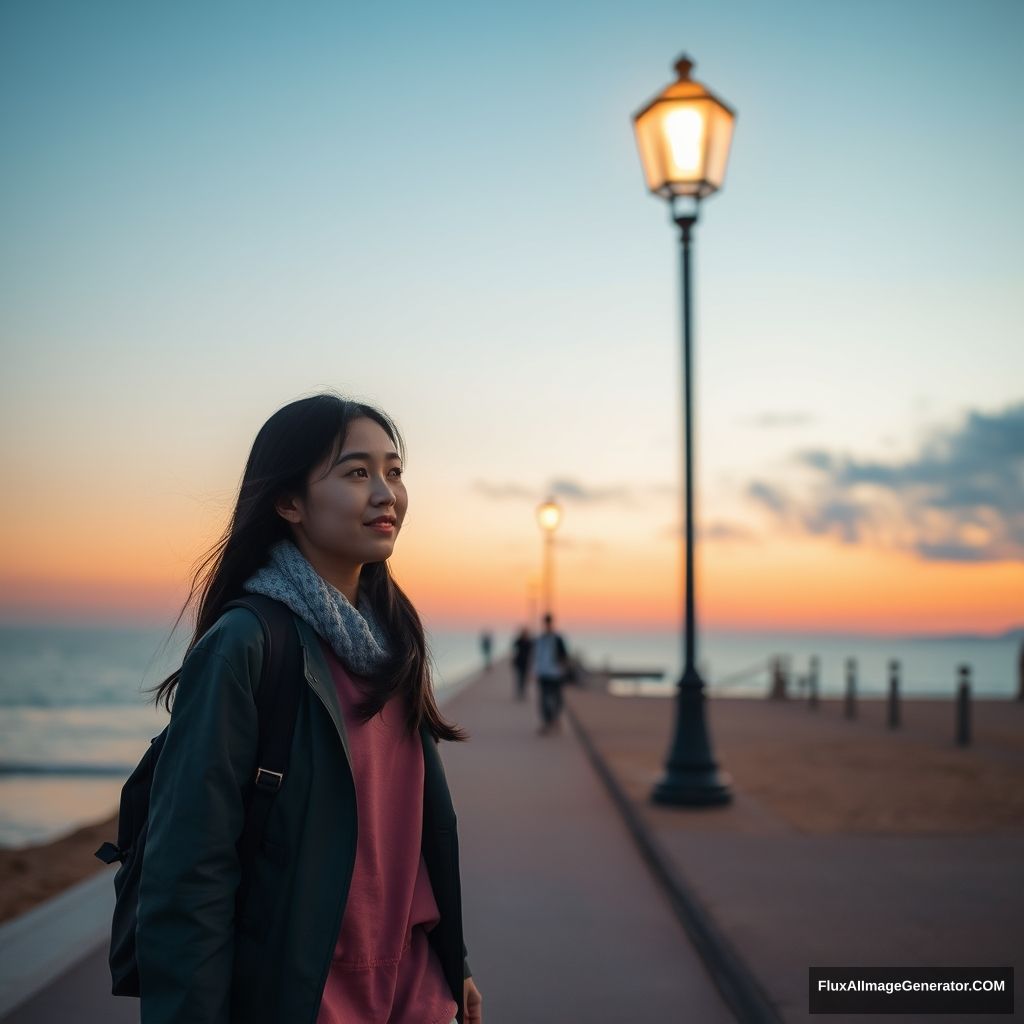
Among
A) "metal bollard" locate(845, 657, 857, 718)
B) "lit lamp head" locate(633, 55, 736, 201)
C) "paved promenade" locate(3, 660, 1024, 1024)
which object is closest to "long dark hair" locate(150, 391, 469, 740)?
"paved promenade" locate(3, 660, 1024, 1024)

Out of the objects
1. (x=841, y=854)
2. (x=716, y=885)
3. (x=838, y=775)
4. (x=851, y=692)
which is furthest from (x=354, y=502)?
(x=851, y=692)

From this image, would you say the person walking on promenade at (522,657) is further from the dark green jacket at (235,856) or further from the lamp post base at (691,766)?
the dark green jacket at (235,856)

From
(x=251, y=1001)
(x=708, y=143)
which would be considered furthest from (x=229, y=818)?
(x=708, y=143)

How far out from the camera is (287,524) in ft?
8.03

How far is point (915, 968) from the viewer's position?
194 inches

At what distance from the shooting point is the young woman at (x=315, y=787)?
1925mm

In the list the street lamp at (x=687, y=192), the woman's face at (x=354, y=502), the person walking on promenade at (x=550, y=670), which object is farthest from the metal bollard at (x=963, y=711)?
the woman's face at (x=354, y=502)

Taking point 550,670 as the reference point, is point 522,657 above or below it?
below

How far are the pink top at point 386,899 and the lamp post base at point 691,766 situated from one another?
730cm

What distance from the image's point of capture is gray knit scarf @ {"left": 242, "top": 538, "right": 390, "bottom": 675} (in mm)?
2238

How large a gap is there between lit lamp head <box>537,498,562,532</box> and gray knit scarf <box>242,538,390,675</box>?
24142 millimetres

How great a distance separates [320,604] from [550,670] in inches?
594

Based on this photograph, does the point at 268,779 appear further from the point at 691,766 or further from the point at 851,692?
the point at 851,692

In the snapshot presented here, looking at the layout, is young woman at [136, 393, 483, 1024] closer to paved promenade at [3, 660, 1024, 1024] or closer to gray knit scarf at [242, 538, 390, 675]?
gray knit scarf at [242, 538, 390, 675]
